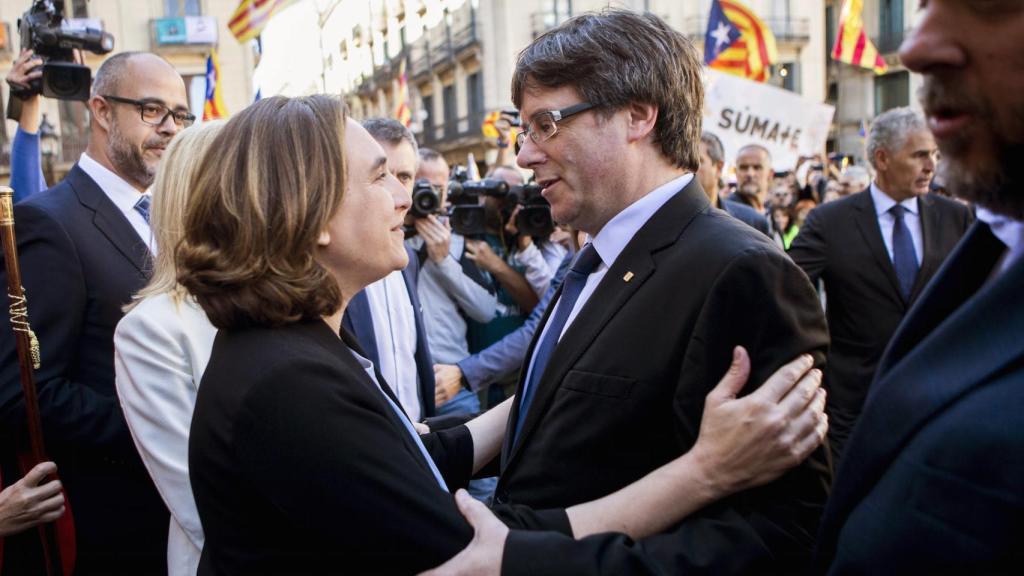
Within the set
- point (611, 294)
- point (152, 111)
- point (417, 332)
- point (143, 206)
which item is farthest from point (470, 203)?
point (611, 294)

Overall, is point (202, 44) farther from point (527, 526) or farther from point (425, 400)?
point (527, 526)

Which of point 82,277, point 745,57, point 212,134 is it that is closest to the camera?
point 212,134

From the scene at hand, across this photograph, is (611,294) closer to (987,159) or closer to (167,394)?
(987,159)

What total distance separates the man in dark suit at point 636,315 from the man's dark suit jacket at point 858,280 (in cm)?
227

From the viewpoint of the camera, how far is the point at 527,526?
4.95 ft

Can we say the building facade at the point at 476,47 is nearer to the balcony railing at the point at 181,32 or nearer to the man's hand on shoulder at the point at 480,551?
the balcony railing at the point at 181,32

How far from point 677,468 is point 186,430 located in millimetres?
1210

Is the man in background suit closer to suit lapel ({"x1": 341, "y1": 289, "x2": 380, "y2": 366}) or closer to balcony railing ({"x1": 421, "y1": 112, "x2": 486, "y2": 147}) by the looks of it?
suit lapel ({"x1": 341, "y1": 289, "x2": 380, "y2": 366})

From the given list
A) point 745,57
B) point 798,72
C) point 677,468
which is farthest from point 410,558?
point 798,72

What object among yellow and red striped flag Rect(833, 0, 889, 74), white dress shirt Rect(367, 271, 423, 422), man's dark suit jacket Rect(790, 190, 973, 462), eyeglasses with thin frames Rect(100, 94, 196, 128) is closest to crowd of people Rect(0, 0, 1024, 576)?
eyeglasses with thin frames Rect(100, 94, 196, 128)

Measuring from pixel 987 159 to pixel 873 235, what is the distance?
317cm

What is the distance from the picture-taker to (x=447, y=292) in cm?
414

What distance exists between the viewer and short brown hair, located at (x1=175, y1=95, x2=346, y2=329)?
1.52 metres

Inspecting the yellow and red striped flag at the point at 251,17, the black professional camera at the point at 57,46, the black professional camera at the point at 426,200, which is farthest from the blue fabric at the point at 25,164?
the yellow and red striped flag at the point at 251,17
